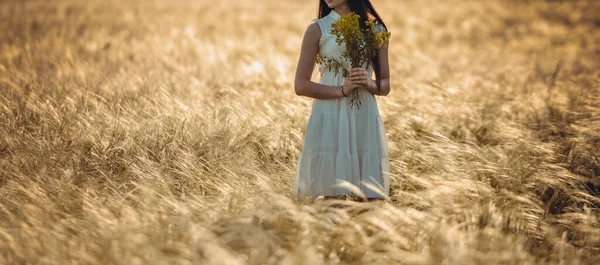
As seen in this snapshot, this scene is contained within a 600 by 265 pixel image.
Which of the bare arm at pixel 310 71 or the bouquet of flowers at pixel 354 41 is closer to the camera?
the bouquet of flowers at pixel 354 41

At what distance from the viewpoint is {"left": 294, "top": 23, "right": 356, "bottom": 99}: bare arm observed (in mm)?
2922

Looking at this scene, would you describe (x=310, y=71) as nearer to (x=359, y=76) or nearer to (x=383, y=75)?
(x=359, y=76)

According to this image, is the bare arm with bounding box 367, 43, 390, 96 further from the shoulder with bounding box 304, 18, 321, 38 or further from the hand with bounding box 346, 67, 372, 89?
the shoulder with bounding box 304, 18, 321, 38

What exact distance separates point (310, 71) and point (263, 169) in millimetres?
1287

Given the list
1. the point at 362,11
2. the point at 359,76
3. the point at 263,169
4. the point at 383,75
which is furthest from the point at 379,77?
the point at 263,169

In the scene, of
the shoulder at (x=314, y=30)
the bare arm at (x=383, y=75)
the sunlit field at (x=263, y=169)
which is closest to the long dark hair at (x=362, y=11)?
the bare arm at (x=383, y=75)

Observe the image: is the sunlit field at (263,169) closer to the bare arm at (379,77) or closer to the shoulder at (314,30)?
the bare arm at (379,77)

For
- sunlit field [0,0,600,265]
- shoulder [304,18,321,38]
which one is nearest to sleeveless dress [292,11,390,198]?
shoulder [304,18,321,38]

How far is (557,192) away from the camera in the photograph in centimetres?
369

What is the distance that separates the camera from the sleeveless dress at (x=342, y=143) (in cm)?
295

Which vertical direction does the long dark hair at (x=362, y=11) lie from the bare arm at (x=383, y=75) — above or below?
above

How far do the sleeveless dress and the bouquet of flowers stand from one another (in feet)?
0.25

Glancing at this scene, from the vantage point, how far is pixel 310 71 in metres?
2.96

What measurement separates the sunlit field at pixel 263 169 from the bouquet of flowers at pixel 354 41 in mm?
705
